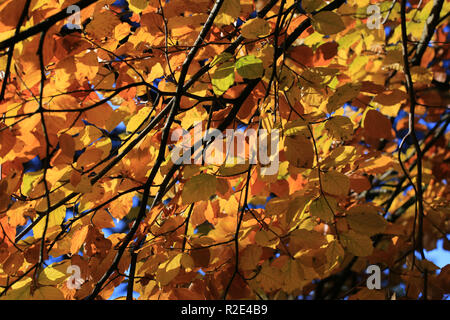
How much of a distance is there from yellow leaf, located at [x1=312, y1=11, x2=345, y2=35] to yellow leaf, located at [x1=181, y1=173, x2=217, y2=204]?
62 cm

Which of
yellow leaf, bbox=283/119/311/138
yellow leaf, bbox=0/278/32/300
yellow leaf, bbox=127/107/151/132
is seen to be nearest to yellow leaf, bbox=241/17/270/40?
yellow leaf, bbox=283/119/311/138

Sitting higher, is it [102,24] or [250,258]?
[102,24]

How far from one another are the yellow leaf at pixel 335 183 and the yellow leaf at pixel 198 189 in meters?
0.43

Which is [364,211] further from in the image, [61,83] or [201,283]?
[61,83]

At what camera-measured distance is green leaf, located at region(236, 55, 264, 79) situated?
1318 mm

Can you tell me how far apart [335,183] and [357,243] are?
0.27 meters

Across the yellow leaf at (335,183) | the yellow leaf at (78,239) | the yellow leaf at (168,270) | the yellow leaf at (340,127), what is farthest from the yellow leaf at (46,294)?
the yellow leaf at (340,127)

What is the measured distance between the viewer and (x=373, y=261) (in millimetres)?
2623

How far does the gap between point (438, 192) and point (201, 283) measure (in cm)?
270

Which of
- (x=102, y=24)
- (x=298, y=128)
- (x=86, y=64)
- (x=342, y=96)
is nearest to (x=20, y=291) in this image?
(x=86, y=64)

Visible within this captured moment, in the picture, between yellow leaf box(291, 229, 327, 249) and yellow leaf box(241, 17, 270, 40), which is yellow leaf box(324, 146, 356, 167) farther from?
yellow leaf box(241, 17, 270, 40)

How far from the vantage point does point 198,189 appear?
140 cm

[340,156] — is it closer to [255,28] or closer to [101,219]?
[255,28]
